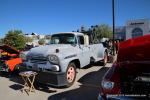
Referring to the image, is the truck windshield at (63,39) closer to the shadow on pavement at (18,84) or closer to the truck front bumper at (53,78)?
the shadow on pavement at (18,84)

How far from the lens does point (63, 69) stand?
23.5 ft


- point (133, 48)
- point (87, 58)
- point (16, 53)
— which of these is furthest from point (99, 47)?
point (133, 48)

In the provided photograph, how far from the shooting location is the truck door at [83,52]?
8.73 meters

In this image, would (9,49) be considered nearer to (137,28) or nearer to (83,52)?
(83,52)

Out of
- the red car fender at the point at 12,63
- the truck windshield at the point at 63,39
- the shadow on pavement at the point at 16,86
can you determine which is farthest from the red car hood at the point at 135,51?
the red car fender at the point at 12,63

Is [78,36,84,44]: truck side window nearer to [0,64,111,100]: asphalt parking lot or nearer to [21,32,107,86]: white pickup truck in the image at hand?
[21,32,107,86]: white pickup truck

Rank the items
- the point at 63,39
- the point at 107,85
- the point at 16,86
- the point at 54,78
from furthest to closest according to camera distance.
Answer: the point at 63,39
the point at 16,86
the point at 54,78
the point at 107,85

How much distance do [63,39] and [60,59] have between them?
7.23ft

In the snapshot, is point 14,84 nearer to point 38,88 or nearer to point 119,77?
point 38,88

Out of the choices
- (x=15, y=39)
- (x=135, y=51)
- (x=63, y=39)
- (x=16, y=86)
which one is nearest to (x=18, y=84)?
(x=16, y=86)

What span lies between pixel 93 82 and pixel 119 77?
4.31 meters

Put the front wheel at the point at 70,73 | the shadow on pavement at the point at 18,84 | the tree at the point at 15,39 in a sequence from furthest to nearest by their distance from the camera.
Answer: the tree at the point at 15,39, the shadow on pavement at the point at 18,84, the front wheel at the point at 70,73

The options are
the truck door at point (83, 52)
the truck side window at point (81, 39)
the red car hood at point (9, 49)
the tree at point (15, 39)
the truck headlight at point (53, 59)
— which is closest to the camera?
the truck headlight at point (53, 59)

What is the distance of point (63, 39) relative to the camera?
920 centimetres
